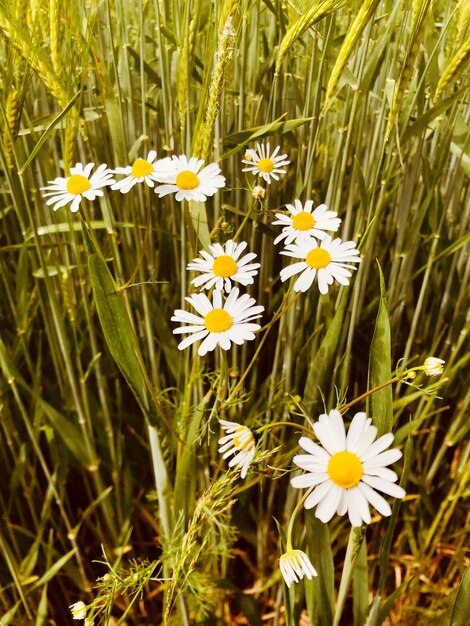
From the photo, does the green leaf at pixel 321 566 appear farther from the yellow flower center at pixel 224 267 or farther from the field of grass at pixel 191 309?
the yellow flower center at pixel 224 267

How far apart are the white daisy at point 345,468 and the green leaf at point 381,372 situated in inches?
3.4

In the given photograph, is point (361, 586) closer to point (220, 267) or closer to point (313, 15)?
point (220, 267)

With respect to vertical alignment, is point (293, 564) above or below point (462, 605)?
above

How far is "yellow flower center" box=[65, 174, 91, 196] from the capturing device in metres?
0.52

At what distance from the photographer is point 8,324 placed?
0.82 meters

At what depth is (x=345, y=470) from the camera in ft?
1.06

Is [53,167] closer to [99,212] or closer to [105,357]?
[99,212]

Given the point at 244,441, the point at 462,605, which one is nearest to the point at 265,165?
the point at 244,441

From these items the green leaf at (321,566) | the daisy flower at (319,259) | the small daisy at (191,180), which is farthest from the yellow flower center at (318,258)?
the green leaf at (321,566)

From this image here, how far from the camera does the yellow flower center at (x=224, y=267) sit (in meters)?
0.47

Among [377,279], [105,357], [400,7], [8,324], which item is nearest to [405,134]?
[400,7]

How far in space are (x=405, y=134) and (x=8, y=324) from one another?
0.61 m

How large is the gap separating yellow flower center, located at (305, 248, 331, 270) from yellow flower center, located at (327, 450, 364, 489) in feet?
0.64

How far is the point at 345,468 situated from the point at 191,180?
1.04 ft
